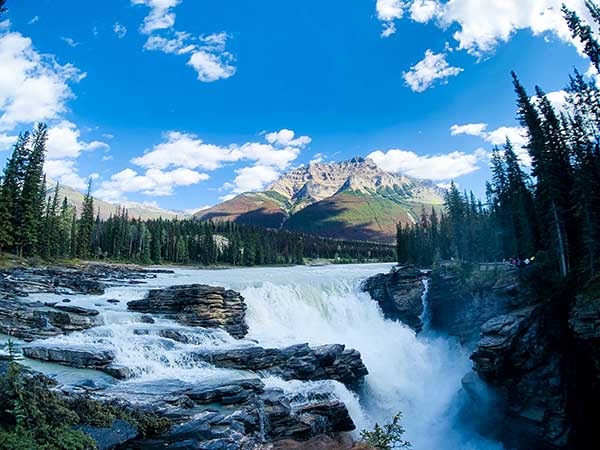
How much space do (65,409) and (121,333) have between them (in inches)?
606

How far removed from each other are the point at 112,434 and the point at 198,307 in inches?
840

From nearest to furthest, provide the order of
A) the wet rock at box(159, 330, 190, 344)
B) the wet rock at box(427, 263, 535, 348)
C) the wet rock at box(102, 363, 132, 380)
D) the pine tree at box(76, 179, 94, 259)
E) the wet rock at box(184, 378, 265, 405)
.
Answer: the wet rock at box(184, 378, 265, 405) < the wet rock at box(102, 363, 132, 380) < the wet rock at box(159, 330, 190, 344) < the wet rock at box(427, 263, 535, 348) < the pine tree at box(76, 179, 94, 259)

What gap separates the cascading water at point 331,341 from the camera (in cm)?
2233

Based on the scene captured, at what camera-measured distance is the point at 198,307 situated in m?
32.6

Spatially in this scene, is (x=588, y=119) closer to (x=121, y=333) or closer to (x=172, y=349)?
(x=172, y=349)

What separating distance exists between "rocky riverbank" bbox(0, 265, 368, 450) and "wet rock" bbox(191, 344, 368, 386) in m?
0.07

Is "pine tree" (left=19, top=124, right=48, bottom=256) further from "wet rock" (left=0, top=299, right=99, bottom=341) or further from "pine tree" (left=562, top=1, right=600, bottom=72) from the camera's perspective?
"pine tree" (left=562, top=1, right=600, bottom=72)

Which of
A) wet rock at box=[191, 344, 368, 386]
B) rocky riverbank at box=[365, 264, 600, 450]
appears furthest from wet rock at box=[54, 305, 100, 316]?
rocky riverbank at box=[365, 264, 600, 450]

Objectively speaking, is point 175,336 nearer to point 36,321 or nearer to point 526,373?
point 36,321

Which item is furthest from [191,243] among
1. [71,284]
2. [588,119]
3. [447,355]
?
[588,119]

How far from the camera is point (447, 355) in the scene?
39688 mm

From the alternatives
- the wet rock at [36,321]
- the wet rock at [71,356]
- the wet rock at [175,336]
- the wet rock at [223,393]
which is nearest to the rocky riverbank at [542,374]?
the wet rock at [223,393]

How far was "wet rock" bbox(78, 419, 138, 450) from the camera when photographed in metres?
10.8

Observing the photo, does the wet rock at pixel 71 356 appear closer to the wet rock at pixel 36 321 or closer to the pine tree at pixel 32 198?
the wet rock at pixel 36 321
